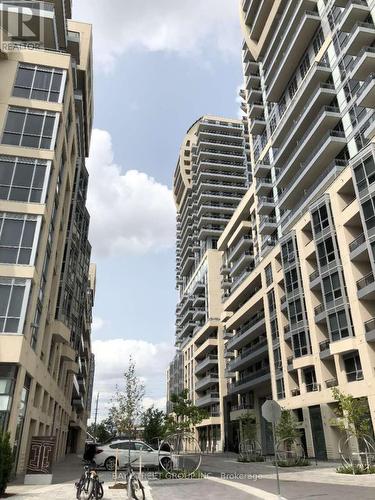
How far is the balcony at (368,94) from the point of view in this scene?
31094mm

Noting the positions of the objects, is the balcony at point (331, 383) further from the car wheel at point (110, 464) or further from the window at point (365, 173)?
the car wheel at point (110, 464)

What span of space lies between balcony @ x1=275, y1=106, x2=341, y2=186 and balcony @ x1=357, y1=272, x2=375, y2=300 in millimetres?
15113

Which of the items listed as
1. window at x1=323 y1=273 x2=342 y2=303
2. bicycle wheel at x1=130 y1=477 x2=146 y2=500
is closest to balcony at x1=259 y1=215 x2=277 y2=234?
window at x1=323 y1=273 x2=342 y2=303

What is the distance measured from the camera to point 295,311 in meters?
39.8

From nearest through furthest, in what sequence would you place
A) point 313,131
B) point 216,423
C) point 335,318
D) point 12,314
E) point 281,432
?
1. point 12,314
2. point 281,432
3. point 335,318
4. point 313,131
5. point 216,423

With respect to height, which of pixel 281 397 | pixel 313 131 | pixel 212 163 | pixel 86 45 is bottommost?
pixel 281 397

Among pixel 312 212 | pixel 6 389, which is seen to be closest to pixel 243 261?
pixel 312 212

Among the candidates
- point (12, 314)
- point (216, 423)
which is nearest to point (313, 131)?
point (12, 314)

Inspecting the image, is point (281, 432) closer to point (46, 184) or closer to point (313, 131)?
point (46, 184)

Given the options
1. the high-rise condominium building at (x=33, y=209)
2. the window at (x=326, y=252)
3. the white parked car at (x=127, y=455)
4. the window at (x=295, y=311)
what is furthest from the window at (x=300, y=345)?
the high-rise condominium building at (x=33, y=209)

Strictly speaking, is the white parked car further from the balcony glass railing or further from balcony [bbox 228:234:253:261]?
balcony [bbox 228:234:253:261]

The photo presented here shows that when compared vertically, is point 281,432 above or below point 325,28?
below

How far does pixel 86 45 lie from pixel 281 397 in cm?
4031

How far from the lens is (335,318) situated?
33.2 m
